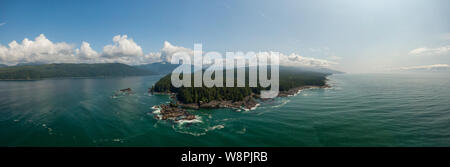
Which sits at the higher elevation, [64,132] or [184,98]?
[184,98]

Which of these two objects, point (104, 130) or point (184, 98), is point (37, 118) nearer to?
point (104, 130)

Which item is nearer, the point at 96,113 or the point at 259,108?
the point at 96,113

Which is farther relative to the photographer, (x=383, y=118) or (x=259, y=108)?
(x=259, y=108)

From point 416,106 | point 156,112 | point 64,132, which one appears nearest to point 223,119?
point 156,112
